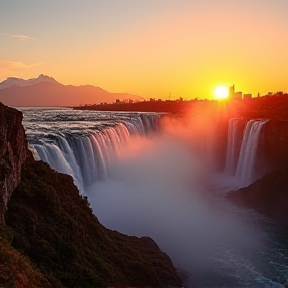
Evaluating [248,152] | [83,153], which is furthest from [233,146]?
[83,153]

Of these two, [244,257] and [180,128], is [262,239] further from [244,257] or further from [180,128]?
[180,128]

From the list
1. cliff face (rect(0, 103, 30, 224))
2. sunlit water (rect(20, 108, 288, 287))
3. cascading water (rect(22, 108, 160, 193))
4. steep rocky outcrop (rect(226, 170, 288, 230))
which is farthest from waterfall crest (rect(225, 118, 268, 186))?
cliff face (rect(0, 103, 30, 224))

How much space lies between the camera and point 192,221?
2327 cm

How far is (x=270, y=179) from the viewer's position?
92.3 feet

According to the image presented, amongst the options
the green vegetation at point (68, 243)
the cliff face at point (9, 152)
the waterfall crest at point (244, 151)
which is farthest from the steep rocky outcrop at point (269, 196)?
the cliff face at point (9, 152)

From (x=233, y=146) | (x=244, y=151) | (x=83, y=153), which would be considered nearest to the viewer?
(x=83, y=153)

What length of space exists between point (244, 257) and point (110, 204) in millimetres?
9459

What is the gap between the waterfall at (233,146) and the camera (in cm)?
3750

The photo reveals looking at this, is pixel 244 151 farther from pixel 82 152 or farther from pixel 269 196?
pixel 82 152

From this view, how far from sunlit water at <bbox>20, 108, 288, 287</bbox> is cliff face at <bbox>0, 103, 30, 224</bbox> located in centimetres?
798

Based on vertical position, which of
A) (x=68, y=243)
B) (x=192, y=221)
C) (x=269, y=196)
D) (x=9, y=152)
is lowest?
(x=192, y=221)

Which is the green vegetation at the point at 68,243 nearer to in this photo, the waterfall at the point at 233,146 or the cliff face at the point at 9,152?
the cliff face at the point at 9,152

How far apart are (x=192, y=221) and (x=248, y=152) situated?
13179 millimetres

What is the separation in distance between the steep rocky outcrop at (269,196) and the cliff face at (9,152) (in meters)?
17.5
